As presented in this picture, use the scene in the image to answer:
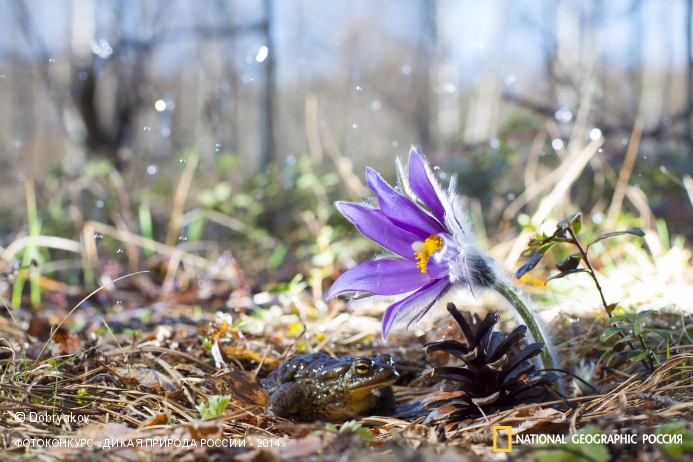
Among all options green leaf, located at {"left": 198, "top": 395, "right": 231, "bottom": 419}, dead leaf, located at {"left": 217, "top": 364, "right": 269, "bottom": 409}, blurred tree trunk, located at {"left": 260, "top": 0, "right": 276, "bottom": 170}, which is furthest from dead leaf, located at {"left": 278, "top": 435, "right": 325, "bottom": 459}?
blurred tree trunk, located at {"left": 260, "top": 0, "right": 276, "bottom": 170}

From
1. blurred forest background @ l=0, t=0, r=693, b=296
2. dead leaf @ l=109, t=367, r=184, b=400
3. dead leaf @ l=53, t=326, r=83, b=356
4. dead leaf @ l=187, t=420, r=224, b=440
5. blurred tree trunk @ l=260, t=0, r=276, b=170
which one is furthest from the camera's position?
blurred tree trunk @ l=260, t=0, r=276, b=170

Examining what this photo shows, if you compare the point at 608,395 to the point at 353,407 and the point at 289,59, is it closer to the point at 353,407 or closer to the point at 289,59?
the point at 353,407

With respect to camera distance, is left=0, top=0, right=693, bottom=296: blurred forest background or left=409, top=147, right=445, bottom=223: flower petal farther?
left=0, top=0, right=693, bottom=296: blurred forest background

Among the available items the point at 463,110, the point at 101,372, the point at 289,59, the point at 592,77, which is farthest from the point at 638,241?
the point at 463,110

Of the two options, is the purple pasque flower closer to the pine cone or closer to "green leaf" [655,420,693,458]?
the pine cone

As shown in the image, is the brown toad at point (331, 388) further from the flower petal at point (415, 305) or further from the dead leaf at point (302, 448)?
the dead leaf at point (302, 448)

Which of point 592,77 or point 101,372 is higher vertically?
point 592,77

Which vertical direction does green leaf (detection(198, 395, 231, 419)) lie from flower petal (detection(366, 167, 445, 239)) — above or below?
below
